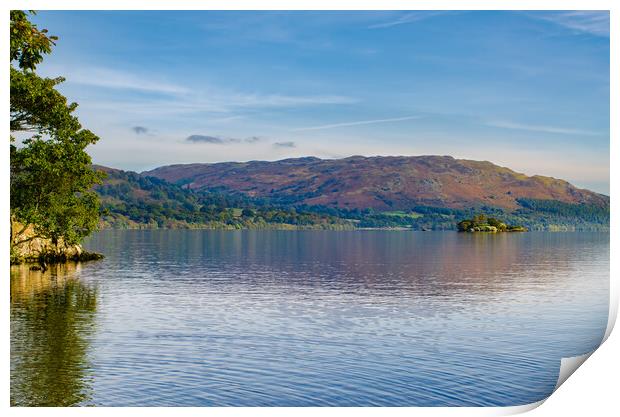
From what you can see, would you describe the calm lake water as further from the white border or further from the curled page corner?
the white border

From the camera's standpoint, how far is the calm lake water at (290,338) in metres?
24.6

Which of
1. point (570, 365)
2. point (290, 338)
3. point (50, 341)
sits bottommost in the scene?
point (290, 338)

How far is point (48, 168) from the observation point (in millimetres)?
52562

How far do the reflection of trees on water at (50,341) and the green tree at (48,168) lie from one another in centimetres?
642

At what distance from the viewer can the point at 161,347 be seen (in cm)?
3080

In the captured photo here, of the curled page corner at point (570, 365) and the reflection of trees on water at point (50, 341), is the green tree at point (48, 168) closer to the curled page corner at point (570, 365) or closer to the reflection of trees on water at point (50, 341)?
the reflection of trees on water at point (50, 341)

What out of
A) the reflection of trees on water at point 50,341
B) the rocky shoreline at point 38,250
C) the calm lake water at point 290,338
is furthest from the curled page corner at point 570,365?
the rocky shoreline at point 38,250

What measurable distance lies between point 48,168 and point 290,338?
25687mm

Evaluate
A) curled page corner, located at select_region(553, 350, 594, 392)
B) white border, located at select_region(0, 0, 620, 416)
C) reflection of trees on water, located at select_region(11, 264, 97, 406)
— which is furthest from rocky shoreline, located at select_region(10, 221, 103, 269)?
curled page corner, located at select_region(553, 350, 594, 392)

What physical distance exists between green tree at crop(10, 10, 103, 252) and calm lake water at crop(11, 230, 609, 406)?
3.98m
